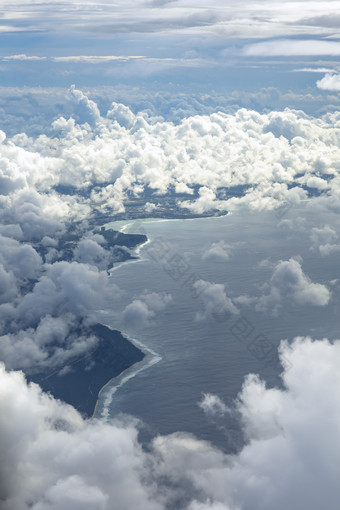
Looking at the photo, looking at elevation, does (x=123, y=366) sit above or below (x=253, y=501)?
below

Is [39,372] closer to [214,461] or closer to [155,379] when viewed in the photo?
[155,379]

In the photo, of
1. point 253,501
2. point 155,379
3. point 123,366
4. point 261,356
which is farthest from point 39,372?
point 253,501

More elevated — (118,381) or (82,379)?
(82,379)

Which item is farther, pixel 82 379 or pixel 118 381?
pixel 82 379

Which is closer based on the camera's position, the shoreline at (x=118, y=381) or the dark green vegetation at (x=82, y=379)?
the shoreline at (x=118, y=381)

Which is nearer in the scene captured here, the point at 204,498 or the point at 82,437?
the point at 204,498

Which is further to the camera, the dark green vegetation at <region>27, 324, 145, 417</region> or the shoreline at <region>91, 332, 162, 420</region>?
the dark green vegetation at <region>27, 324, 145, 417</region>

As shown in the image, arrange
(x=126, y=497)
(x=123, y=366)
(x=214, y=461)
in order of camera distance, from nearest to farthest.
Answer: (x=126, y=497)
(x=214, y=461)
(x=123, y=366)

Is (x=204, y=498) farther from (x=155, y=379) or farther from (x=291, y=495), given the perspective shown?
(x=155, y=379)

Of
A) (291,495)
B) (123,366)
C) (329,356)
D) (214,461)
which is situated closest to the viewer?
(291,495)
